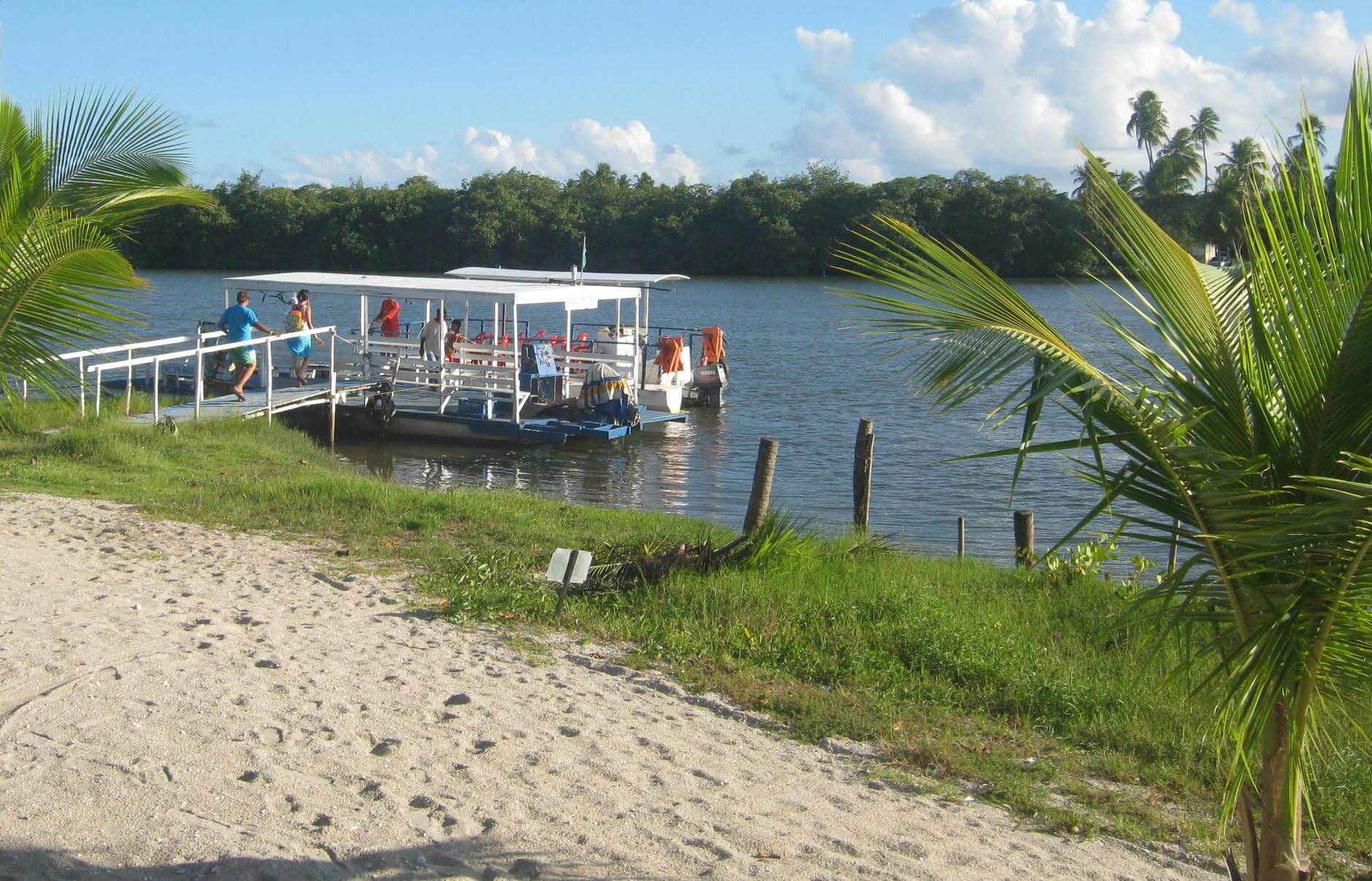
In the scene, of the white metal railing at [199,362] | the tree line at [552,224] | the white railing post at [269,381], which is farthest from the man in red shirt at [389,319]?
the tree line at [552,224]

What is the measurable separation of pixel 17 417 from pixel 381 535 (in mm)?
6901

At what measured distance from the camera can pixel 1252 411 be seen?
12.4ft

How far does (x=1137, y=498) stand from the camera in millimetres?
3832

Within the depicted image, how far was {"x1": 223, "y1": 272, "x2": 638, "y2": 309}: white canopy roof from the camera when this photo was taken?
2152 cm

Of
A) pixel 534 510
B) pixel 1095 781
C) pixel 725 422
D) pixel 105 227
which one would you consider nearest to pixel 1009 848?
pixel 1095 781

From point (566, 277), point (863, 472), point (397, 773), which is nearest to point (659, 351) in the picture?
point (566, 277)

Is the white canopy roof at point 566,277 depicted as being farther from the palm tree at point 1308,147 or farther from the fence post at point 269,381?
the palm tree at point 1308,147

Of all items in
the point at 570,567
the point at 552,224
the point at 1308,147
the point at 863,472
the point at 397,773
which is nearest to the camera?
the point at 1308,147

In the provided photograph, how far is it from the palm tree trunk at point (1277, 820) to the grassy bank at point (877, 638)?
279mm

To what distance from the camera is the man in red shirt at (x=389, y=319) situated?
2444 centimetres

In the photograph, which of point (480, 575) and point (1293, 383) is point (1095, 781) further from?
point (480, 575)

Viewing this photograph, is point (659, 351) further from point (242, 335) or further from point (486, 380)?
point (242, 335)

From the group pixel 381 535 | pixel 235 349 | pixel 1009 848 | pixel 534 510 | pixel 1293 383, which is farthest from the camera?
pixel 235 349

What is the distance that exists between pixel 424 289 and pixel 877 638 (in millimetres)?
15949
